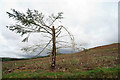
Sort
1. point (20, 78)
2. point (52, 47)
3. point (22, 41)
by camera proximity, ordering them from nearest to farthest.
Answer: point (20, 78)
point (52, 47)
point (22, 41)

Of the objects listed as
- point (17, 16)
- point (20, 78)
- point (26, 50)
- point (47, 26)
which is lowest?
point (20, 78)

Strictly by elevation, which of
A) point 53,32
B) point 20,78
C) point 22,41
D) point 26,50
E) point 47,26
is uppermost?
point 47,26

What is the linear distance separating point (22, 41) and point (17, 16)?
10.2ft

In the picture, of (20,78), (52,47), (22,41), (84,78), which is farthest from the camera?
(22,41)

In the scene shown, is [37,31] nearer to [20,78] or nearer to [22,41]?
[22,41]

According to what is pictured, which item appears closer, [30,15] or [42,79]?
[42,79]

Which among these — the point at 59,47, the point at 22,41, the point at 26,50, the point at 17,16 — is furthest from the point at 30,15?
the point at 59,47

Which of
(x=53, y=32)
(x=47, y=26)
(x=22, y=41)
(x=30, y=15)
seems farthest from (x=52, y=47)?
(x=30, y=15)

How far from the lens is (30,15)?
38.8 feet

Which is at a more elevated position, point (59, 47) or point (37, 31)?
point (37, 31)

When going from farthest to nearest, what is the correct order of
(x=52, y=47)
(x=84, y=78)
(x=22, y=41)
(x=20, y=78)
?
(x=22, y=41), (x=52, y=47), (x=20, y=78), (x=84, y=78)

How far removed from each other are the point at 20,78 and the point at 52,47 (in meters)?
4.59

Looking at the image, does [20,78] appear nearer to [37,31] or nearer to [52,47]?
[52,47]

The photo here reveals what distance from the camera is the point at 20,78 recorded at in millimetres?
8531
